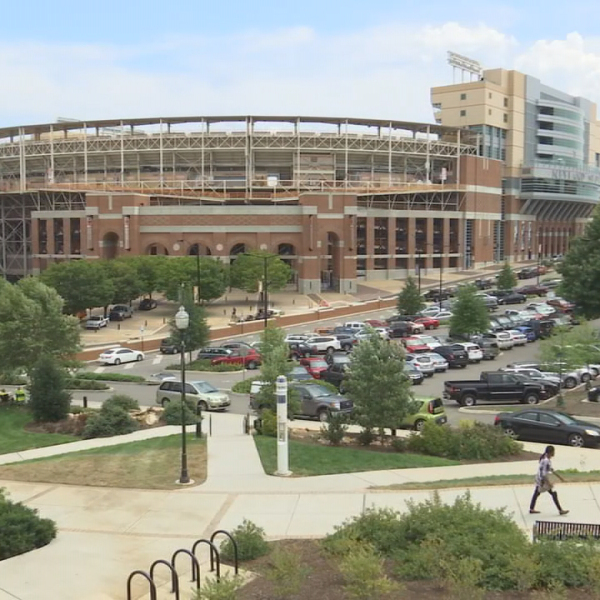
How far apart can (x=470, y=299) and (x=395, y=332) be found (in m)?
7.23

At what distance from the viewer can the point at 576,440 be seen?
75.9 ft

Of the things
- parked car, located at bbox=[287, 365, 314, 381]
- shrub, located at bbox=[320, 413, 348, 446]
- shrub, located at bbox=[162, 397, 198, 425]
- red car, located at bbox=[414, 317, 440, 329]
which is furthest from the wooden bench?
red car, located at bbox=[414, 317, 440, 329]

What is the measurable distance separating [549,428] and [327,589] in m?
15.0

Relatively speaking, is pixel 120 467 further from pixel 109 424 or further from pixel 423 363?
pixel 423 363

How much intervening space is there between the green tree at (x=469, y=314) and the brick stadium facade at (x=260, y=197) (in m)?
35.8

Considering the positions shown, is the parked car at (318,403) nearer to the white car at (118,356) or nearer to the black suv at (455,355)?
the black suv at (455,355)

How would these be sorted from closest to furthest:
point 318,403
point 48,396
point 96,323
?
1. point 318,403
2. point 48,396
3. point 96,323

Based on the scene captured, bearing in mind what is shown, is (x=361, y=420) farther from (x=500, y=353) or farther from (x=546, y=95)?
(x=546, y=95)

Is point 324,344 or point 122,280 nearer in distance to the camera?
point 324,344

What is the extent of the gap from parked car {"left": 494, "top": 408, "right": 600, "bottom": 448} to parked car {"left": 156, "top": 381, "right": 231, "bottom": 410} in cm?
1205

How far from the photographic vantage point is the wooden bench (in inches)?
468

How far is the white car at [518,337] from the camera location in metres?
51.5

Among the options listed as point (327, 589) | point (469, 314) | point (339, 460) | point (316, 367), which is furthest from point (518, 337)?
point (327, 589)

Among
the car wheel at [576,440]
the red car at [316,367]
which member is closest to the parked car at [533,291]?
the red car at [316,367]
